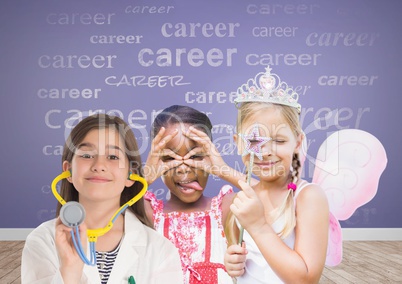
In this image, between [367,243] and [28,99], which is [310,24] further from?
[28,99]

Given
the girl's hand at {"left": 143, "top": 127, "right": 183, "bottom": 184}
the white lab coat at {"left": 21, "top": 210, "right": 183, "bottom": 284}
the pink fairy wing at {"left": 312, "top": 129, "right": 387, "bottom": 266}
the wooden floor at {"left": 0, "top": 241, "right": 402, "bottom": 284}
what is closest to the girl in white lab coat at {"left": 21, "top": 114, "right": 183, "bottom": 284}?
the white lab coat at {"left": 21, "top": 210, "right": 183, "bottom": 284}

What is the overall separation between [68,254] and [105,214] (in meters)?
0.11

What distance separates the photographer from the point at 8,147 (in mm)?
3738

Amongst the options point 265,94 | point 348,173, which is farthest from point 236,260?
point 348,173

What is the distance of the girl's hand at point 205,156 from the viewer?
936mm

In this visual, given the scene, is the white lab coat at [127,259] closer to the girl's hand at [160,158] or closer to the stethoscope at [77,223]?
the stethoscope at [77,223]

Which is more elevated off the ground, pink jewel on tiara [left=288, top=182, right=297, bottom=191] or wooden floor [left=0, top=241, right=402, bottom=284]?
pink jewel on tiara [left=288, top=182, right=297, bottom=191]

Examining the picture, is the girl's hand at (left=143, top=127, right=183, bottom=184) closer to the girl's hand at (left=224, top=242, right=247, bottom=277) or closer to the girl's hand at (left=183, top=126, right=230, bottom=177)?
the girl's hand at (left=183, top=126, right=230, bottom=177)

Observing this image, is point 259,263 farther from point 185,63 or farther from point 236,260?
point 185,63

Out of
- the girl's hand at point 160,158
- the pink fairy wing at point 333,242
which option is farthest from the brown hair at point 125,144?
the pink fairy wing at point 333,242

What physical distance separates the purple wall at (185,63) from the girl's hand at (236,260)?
2634 millimetres

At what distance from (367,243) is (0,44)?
3126 mm

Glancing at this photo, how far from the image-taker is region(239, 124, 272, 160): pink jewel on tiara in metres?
0.75

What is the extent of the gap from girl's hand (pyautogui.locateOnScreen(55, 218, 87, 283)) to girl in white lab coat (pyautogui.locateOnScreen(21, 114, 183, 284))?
0.01m
